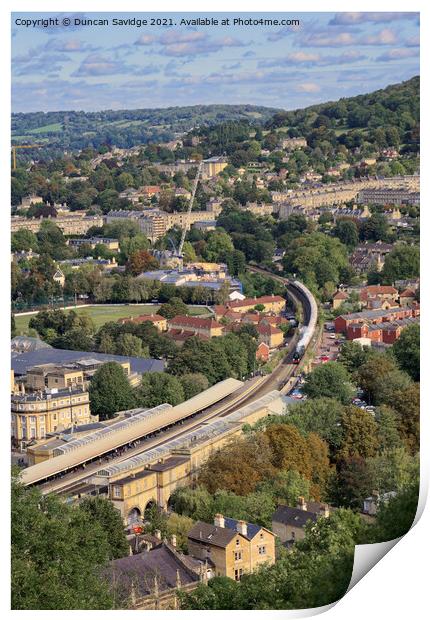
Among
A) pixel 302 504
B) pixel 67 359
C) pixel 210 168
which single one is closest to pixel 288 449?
pixel 302 504

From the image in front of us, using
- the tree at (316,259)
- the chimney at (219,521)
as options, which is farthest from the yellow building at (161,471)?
the tree at (316,259)

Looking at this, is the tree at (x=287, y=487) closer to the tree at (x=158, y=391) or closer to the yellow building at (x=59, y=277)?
the tree at (x=158, y=391)

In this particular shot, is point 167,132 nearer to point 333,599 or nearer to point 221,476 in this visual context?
point 221,476

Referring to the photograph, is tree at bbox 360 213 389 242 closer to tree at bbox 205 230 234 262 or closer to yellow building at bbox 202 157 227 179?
tree at bbox 205 230 234 262

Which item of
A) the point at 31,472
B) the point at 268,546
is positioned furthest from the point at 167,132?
the point at 268,546

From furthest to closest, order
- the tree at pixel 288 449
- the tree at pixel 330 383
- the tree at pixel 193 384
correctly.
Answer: the tree at pixel 193 384, the tree at pixel 330 383, the tree at pixel 288 449

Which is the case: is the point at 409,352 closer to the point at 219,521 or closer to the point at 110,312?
the point at 219,521

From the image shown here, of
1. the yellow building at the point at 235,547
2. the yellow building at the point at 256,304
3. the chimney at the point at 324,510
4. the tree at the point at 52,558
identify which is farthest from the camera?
the yellow building at the point at 256,304

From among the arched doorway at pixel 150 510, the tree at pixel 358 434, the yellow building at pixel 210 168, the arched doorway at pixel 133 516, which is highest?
the yellow building at pixel 210 168
